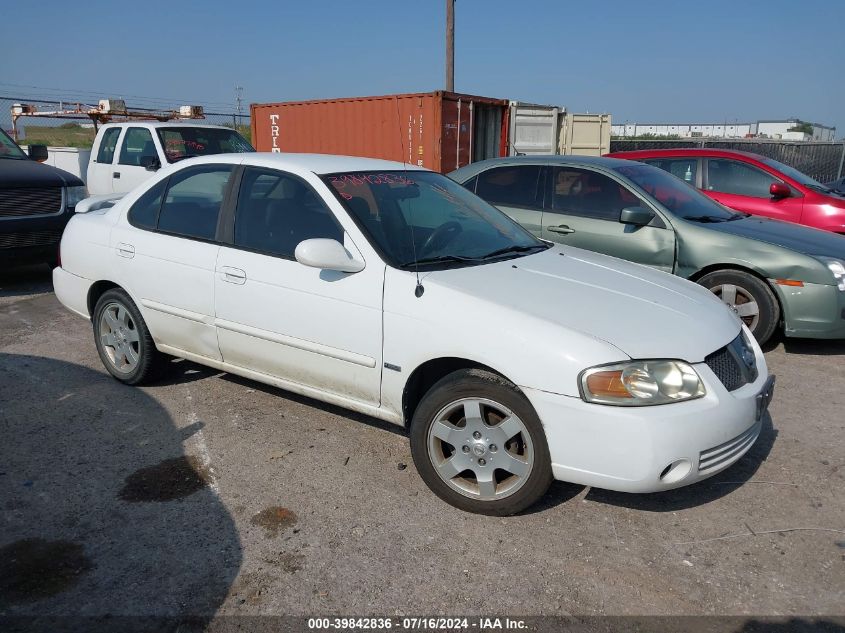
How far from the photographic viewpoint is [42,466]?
12.2 ft

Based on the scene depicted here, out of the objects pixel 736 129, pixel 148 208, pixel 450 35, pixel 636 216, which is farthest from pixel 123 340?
pixel 736 129

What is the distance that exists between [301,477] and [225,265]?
1.30 m

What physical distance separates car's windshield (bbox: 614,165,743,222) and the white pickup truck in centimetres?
657

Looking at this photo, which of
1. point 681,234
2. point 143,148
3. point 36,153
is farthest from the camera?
point 143,148

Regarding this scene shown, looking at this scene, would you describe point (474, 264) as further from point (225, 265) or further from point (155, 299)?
point (155, 299)

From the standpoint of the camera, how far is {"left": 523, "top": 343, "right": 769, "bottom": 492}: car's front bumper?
287 centimetres

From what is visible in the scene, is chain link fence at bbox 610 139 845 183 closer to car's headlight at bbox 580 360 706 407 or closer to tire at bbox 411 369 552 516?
car's headlight at bbox 580 360 706 407

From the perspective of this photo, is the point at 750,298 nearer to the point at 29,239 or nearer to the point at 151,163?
the point at 29,239

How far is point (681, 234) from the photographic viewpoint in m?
5.94

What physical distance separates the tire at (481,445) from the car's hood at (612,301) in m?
0.41

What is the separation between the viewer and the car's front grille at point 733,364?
318 centimetres

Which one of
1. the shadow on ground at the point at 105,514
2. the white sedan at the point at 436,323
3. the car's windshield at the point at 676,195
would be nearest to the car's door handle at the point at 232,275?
the white sedan at the point at 436,323

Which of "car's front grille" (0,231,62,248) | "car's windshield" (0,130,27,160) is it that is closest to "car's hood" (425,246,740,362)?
"car's front grille" (0,231,62,248)

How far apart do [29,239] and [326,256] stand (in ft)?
18.5
